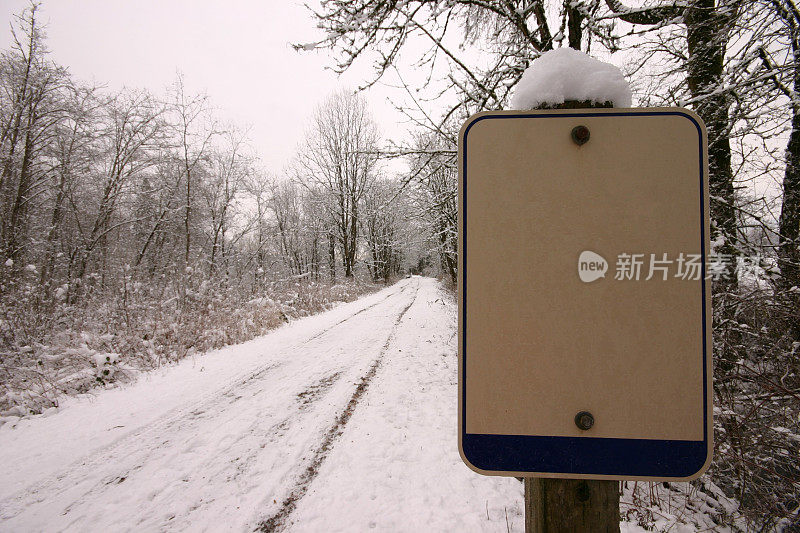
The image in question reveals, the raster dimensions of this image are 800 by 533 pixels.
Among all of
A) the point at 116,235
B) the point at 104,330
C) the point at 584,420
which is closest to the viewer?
the point at 584,420

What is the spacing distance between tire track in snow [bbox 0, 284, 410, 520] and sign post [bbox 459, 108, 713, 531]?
306cm

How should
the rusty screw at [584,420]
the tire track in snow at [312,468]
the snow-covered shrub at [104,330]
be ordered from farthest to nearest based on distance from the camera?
the snow-covered shrub at [104,330]
the tire track in snow at [312,468]
the rusty screw at [584,420]

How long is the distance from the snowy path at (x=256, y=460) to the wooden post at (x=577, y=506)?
1.53 meters

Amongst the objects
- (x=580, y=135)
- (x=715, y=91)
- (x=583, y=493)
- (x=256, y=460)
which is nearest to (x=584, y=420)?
(x=583, y=493)

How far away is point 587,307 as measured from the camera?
0.81 meters

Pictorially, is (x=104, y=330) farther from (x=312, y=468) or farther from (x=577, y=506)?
(x=577, y=506)

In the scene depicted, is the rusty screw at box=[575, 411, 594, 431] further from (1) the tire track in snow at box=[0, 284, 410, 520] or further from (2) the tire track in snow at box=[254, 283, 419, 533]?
(1) the tire track in snow at box=[0, 284, 410, 520]

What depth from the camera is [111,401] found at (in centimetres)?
398

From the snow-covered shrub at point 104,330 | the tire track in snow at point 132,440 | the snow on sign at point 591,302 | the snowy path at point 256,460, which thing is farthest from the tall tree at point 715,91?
the snow-covered shrub at point 104,330

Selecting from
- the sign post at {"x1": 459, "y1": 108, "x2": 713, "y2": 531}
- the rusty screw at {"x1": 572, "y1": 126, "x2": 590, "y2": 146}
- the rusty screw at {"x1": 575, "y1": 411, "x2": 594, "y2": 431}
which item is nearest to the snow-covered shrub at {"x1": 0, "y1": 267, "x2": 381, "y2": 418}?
the sign post at {"x1": 459, "y1": 108, "x2": 713, "y2": 531}

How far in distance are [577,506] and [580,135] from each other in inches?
40.1

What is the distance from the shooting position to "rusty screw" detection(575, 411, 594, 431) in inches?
31.2

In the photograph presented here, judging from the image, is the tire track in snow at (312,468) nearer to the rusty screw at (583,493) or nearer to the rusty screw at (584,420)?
the rusty screw at (583,493)

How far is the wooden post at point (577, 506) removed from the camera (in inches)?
33.3
